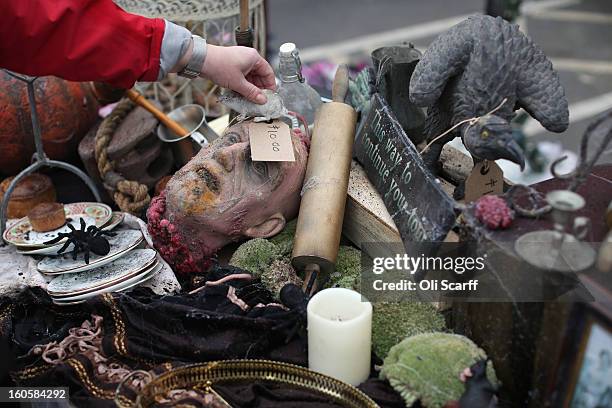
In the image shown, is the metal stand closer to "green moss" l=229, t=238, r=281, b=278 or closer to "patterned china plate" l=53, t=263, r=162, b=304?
"patterned china plate" l=53, t=263, r=162, b=304

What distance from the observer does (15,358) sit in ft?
4.01

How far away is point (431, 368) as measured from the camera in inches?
41.7

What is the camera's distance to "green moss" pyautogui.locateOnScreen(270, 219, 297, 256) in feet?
4.65

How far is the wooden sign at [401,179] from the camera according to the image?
1.17 m

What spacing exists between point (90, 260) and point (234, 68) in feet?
1.58

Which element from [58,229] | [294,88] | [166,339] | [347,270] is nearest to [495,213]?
[347,270]

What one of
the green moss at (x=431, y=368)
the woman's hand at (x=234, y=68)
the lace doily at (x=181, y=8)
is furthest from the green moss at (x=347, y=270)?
the lace doily at (x=181, y=8)

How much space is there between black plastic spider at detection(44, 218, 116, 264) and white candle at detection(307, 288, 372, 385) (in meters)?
0.49

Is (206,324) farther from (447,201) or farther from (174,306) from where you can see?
(447,201)

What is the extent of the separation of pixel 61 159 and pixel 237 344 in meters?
0.93

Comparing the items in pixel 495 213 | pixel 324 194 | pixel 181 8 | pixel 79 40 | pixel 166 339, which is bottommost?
pixel 166 339

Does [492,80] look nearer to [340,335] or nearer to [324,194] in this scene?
[324,194]

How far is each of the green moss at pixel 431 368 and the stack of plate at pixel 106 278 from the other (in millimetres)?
523

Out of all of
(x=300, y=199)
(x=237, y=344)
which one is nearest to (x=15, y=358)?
(x=237, y=344)
